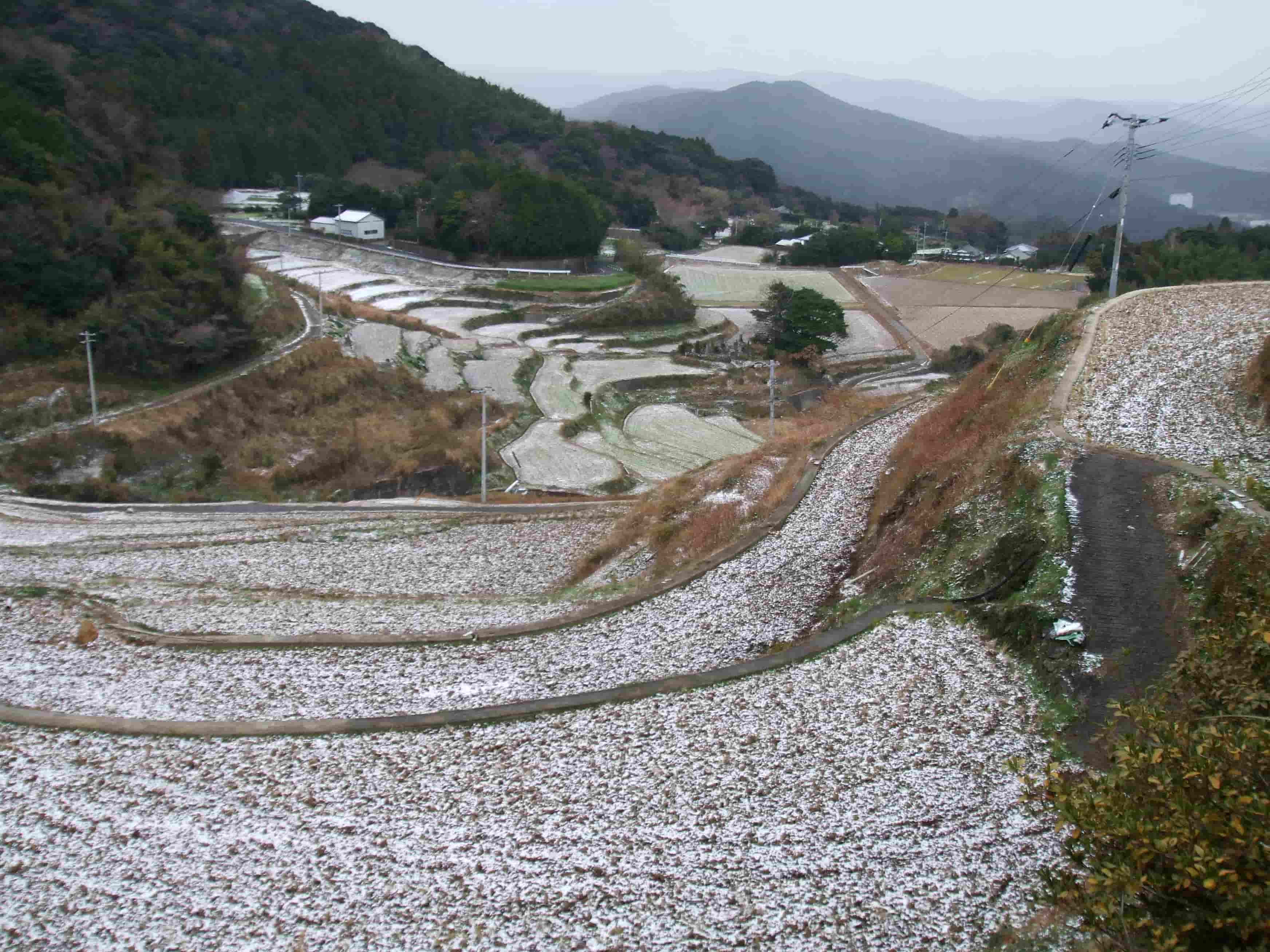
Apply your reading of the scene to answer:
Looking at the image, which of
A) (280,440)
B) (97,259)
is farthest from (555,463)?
(97,259)

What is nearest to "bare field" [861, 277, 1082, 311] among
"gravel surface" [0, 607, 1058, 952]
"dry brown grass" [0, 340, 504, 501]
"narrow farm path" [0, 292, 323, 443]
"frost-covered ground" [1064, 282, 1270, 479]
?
"frost-covered ground" [1064, 282, 1270, 479]

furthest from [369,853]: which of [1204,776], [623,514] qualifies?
[623,514]

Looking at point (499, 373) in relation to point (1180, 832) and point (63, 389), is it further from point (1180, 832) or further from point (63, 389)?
point (1180, 832)

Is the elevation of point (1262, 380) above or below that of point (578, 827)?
above

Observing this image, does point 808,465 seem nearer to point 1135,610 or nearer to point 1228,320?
point 1228,320

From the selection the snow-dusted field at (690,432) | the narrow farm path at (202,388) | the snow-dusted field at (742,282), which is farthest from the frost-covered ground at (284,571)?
the snow-dusted field at (742,282)

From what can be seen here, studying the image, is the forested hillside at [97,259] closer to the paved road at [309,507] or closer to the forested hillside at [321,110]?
the paved road at [309,507]

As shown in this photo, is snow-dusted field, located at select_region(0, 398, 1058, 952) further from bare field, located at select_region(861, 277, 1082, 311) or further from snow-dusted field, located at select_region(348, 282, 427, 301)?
bare field, located at select_region(861, 277, 1082, 311)
